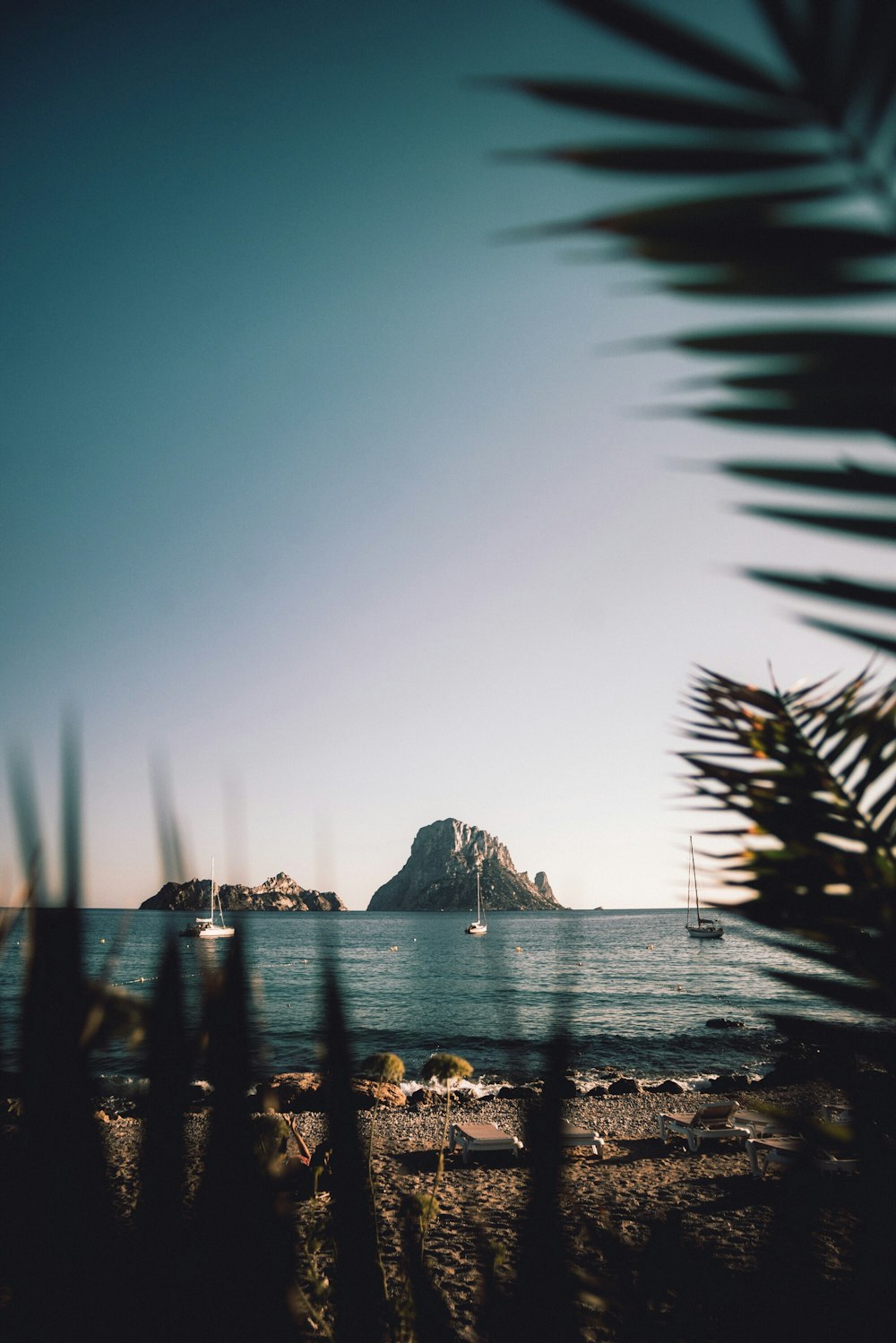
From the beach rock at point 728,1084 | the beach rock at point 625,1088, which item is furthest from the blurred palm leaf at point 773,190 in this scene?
the beach rock at point 728,1084

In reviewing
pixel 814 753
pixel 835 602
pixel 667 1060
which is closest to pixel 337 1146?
pixel 835 602

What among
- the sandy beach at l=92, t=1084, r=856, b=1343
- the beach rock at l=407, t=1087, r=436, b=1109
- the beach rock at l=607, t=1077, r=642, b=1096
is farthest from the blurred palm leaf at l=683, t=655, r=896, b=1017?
the beach rock at l=607, t=1077, r=642, b=1096

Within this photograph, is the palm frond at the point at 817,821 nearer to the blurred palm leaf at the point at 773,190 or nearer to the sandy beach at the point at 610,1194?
the blurred palm leaf at the point at 773,190

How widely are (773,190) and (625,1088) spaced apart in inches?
1425

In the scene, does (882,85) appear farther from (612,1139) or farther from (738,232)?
(612,1139)

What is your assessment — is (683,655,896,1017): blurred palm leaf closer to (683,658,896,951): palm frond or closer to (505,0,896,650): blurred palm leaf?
(683,658,896,951): palm frond

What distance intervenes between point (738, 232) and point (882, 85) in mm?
125

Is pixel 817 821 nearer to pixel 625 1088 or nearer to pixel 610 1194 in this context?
pixel 610 1194

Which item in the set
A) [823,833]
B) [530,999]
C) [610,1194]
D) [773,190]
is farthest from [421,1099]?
[773,190]

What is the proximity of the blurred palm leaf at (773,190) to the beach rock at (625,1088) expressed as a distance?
35253mm

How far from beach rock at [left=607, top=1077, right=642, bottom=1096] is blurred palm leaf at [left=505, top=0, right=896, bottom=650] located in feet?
116

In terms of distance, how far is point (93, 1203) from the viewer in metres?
0.46

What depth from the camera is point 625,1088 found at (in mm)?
30266

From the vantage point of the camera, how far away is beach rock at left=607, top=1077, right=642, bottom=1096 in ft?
97.7
